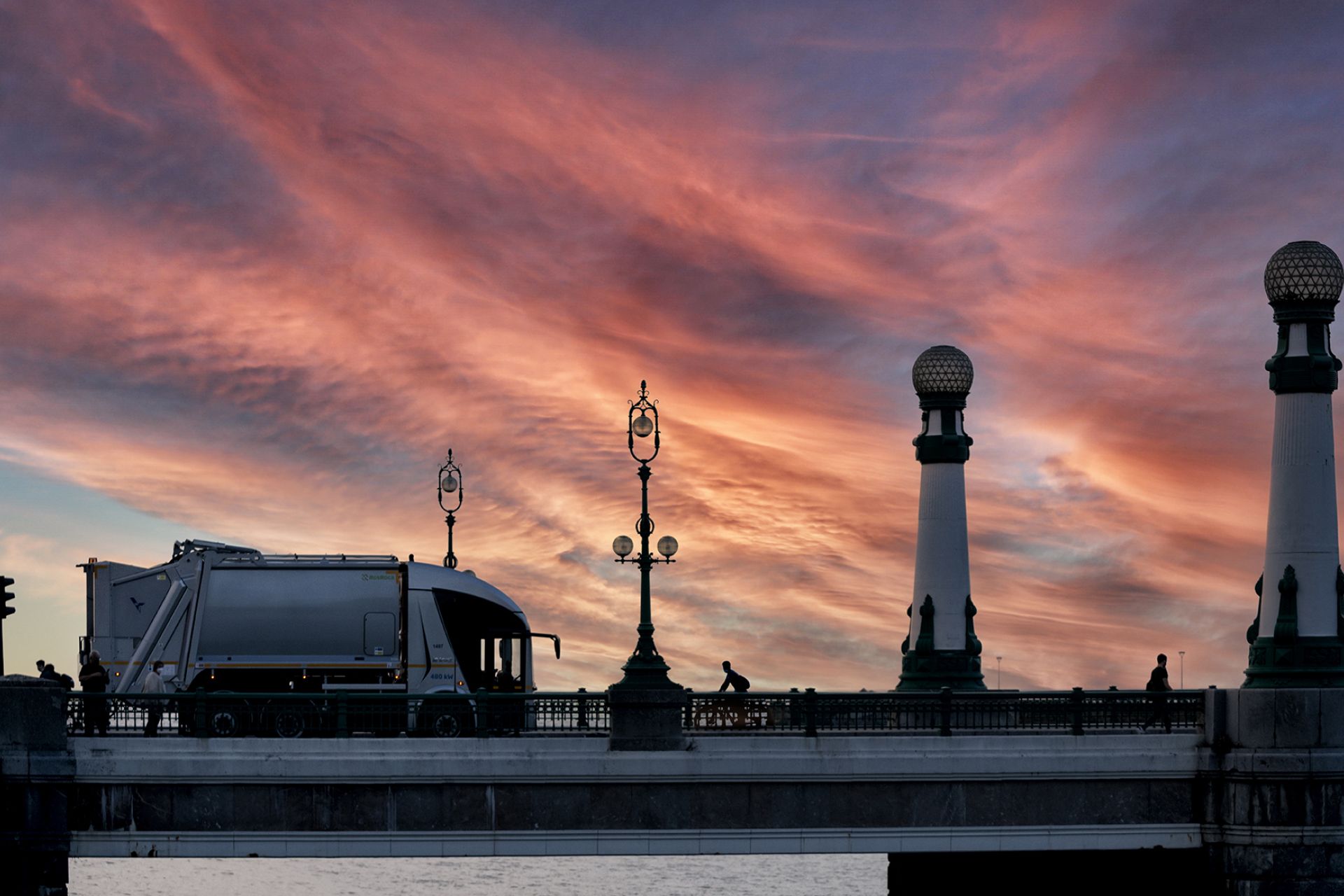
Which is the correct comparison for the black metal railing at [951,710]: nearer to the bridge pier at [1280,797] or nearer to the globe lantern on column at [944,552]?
the bridge pier at [1280,797]

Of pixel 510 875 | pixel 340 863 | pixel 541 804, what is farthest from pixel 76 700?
pixel 340 863

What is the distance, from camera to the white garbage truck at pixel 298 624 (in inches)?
1292

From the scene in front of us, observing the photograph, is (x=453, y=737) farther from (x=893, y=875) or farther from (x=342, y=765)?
(x=893, y=875)

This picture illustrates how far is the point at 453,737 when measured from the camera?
80.2 ft

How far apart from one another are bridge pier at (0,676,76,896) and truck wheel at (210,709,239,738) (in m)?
2.11

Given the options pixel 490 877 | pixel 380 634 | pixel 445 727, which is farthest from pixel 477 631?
pixel 490 877

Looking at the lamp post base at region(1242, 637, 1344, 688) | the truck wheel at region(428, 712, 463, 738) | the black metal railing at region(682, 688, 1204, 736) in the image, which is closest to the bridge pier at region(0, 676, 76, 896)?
the truck wheel at region(428, 712, 463, 738)

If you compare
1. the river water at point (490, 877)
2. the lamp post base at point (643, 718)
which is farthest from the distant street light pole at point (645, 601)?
the river water at point (490, 877)

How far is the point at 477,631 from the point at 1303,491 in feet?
54.8

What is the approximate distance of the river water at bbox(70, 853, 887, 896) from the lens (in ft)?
185

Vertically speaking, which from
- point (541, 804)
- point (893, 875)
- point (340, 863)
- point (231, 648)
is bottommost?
point (340, 863)

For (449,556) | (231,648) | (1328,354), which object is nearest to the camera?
(1328,354)

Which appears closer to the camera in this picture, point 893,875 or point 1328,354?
point 1328,354

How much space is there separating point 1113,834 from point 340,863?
53.9 m
